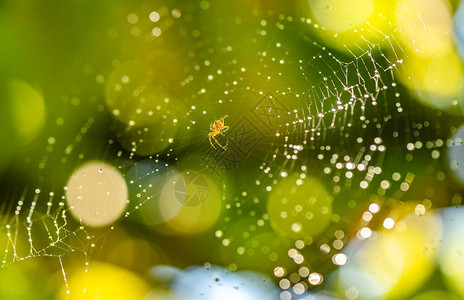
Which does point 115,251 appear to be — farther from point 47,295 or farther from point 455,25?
point 455,25

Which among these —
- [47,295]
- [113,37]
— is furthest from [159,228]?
[113,37]

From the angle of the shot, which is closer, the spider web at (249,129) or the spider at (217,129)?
the spider web at (249,129)

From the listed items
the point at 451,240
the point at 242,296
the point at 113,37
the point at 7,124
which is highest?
the point at 113,37

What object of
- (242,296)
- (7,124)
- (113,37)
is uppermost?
(113,37)

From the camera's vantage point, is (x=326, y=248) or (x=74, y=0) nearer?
(x=74, y=0)

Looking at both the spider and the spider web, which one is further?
the spider

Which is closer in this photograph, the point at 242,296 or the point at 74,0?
the point at 74,0

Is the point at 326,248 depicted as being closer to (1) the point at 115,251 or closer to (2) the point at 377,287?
(2) the point at 377,287

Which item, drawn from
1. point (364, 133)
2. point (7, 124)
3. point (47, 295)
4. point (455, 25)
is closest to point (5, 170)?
point (7, 124)

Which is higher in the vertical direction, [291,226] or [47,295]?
[291,226]

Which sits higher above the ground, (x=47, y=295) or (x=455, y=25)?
(x=455, y=25)
